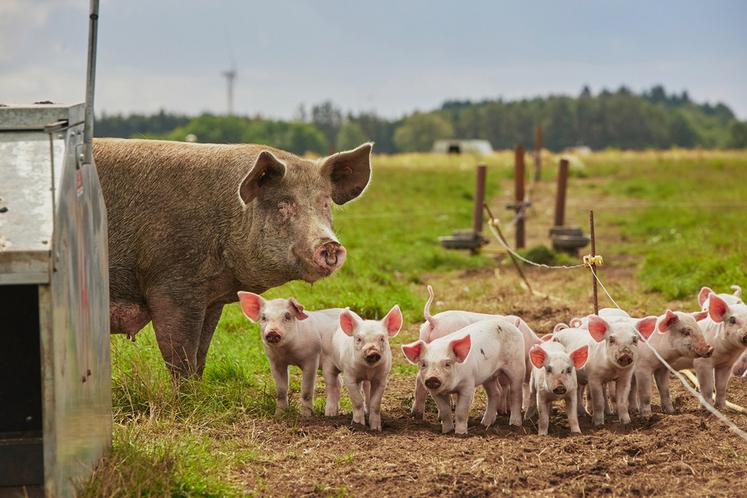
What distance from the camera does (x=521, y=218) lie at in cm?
1728

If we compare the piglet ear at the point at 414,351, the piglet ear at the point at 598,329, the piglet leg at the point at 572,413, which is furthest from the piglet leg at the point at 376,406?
the piglet ear at the point at 598,329

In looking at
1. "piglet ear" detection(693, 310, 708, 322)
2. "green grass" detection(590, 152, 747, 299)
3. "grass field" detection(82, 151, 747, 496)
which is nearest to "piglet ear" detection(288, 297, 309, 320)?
"grass field" detection(82, 151, 747, 496)

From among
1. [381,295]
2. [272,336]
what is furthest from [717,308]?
[381,295]

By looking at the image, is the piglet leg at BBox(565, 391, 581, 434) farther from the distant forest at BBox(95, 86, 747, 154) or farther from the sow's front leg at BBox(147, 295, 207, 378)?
the distant forest at BBox(95, 86, 747, 154)

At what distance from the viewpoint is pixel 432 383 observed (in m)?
6.11

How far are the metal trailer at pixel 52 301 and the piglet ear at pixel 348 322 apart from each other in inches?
64.4

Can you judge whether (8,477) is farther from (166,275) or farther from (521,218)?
(521,218)

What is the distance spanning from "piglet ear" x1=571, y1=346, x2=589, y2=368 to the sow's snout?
1.46 m

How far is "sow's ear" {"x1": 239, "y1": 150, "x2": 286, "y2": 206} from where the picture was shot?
6.52 metres

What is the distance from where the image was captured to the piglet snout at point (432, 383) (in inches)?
240

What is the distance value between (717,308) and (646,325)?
511 mm

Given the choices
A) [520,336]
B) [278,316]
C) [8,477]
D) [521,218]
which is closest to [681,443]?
[520,336]

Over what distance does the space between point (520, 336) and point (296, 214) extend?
62.1 inches

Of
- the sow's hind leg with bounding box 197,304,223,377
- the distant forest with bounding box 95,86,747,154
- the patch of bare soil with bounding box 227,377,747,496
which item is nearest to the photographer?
the patch of bare soil with bounding box 227,377,747,496
